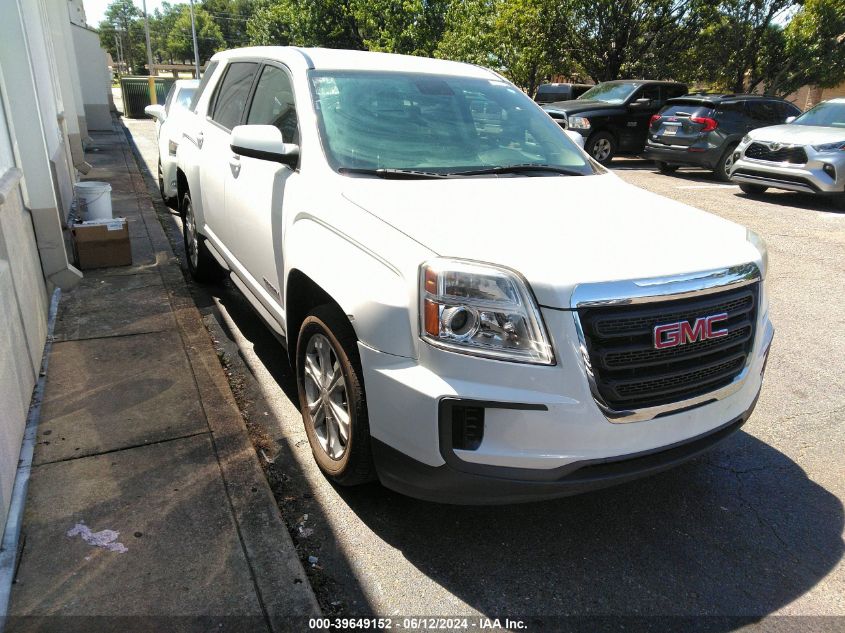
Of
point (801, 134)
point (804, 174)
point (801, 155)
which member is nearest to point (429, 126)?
point (804, 174)

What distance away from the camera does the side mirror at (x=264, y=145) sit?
3.18m

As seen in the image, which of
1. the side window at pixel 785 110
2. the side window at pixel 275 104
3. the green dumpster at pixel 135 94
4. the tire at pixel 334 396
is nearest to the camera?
the tire at pixel 334 396

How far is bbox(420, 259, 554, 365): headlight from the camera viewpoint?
2238 millimetres

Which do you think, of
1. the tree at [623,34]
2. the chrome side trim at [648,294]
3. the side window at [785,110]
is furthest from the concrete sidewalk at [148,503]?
the tree at [623,34]

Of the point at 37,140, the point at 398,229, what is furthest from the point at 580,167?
the point at 37,140

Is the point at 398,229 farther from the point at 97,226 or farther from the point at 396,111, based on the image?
the point at 97,226

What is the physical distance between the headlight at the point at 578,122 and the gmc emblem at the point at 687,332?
1158 cm

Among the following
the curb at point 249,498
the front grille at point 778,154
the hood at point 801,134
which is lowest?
the curb at point 249,498

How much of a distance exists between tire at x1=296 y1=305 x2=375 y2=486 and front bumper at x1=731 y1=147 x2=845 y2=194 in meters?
9.59

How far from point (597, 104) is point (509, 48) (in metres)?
8.60

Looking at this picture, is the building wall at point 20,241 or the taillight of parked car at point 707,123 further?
the taillight of parked car at point 707,123

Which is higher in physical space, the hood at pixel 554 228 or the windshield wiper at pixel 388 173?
the windshield wiper at pixel 388 173

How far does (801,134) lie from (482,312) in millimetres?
10268

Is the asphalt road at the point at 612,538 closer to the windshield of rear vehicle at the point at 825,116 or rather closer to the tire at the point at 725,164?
the windshield of rear vehicle at the point at 825,116
